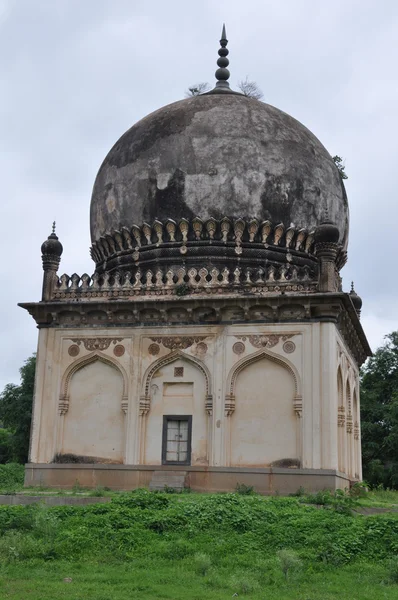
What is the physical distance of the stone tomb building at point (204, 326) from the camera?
50.0ft

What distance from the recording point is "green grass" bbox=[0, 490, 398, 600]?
8.82 meters

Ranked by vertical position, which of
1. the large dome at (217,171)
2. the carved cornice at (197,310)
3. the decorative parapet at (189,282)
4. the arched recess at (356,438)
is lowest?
the arched recess at (356,438)

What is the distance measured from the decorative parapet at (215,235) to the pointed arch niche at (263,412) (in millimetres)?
2790

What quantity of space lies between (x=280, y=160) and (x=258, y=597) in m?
11.3

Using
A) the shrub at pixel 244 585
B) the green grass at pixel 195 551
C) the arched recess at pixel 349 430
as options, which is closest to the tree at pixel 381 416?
the arched recess at pixel 349 430

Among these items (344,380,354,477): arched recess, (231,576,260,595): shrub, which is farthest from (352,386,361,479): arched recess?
(231,576,260,595): shrub

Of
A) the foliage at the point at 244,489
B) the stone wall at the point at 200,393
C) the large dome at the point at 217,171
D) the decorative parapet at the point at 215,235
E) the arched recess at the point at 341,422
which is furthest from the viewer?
the large dome at the point at 217,171

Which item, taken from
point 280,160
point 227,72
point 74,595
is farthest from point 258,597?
point 227,72

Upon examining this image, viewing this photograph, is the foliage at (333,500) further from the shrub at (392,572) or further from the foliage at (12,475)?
the foliage at (12,475)

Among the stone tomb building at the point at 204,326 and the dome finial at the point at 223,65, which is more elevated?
the dome finial at the point at 223,65

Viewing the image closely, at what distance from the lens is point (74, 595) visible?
330 inches

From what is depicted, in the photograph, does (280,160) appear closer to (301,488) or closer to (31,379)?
(301,488)

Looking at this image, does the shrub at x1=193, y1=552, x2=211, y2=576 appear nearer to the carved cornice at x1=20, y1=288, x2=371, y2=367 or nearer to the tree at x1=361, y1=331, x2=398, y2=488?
the carved cornice at x1=20, y1=288, x2=371, y2=367

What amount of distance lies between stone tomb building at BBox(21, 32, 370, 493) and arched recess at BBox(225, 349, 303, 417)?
3cm
